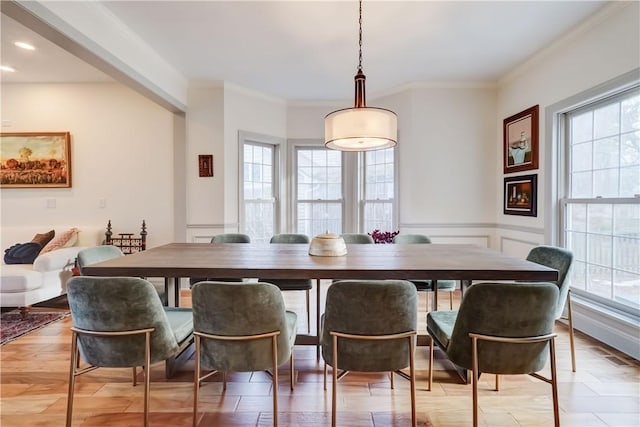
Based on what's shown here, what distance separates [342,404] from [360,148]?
5.49ft

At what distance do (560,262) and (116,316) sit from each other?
2.56 m

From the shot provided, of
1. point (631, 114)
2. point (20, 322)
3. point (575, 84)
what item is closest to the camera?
point (631, 114)

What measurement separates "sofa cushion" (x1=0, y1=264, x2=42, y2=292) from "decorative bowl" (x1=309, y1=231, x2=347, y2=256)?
2.91m

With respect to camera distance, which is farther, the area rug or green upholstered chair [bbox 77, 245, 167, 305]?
the area rug

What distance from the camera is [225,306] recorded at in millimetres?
1480

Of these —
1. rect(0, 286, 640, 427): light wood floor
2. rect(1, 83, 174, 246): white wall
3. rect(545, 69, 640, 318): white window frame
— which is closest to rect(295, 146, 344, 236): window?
rect(1, 83, 174, 246): white wall

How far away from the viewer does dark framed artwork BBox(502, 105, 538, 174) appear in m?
3.51

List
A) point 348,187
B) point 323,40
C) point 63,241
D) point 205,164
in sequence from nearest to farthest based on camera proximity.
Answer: point 323,40 → point 63,241 → point 205,164 → point 348,187

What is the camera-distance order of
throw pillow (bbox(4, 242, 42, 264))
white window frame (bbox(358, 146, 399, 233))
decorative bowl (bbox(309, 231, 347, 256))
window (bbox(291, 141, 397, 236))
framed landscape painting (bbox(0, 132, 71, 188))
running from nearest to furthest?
decorative bowl (bbox(309, 231, 347, 256)) < throw pillow (bbox(4, 242, 42, 264)) < framed landscape painting (bbox(0, 132, 71, 188)) < white window frame (bbox(358, 146, 399, 233)) < window (bbox(291, 141, 397, 236))

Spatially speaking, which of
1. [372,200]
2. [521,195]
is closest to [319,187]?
[372,200]

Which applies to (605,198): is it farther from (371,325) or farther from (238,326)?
(238,326)

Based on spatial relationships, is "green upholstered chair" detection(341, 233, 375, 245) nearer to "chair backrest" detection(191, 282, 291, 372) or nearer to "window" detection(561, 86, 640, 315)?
"chair backrest" detection(191, 282, 291, 372)

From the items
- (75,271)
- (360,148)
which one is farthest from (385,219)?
(75,271)

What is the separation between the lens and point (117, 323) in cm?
155
